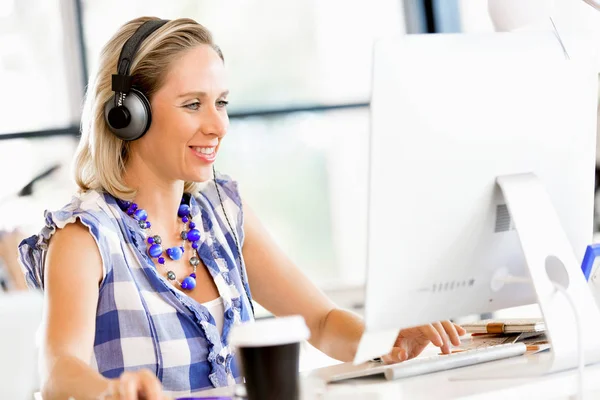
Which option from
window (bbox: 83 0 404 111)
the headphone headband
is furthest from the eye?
window (bbox: 83 0 404 111)

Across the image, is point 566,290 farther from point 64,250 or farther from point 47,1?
point 47,1

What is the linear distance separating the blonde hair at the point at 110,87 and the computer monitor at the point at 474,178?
816 mm

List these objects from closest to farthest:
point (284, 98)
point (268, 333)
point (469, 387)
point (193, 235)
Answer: point (268, 333)
point (469, 387)
point (193, 235)
point (284, 98)

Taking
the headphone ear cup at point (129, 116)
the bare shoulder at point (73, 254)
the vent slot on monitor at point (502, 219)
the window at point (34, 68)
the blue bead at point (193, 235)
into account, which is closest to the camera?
the vent slot on monitor at point (502, 219)

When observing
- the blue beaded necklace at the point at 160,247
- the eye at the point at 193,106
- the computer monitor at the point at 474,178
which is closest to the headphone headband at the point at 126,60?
the eye at the point at 193,106

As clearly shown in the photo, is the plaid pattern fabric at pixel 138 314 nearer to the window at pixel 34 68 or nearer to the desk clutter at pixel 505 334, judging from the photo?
the desk clutter at pixel 505 334

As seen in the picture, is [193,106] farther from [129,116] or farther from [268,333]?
[268,333]

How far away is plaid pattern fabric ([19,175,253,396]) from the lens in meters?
1.69

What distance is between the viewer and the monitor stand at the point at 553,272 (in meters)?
1.21

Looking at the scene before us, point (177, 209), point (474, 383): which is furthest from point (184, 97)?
point (474, 383)

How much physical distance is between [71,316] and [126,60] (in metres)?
0.56

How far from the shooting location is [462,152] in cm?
117

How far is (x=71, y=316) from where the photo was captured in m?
1.53

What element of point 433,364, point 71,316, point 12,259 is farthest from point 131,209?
point 12,259
